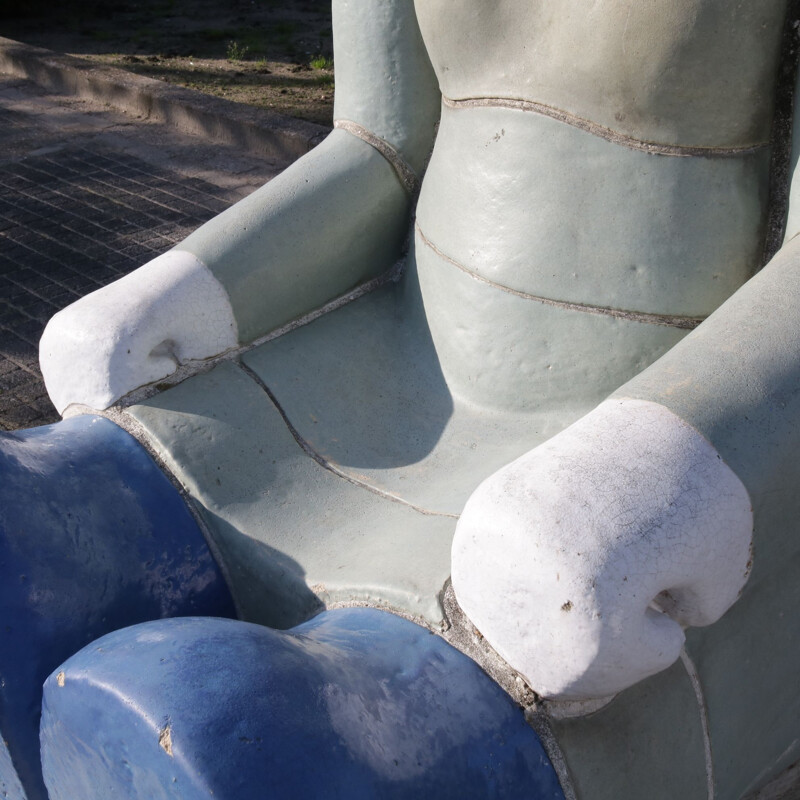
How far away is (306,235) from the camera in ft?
6.29

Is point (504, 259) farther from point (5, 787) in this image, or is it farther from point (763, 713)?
point (5, 787)

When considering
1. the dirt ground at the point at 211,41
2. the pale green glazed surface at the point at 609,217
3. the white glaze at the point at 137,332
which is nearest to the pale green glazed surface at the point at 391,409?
the white glaze at the point at 137,332

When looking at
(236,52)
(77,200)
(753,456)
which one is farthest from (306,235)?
(236,52)

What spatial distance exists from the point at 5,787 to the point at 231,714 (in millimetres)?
533

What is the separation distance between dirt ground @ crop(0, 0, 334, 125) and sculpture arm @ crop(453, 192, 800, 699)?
16.8 ft

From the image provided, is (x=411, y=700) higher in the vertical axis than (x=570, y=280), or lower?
lower

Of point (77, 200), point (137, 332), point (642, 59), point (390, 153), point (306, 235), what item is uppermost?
point (642, 59)

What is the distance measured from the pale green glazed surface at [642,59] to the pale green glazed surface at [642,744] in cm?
75

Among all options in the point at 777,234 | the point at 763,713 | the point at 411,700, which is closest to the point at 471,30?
the point at 777,234

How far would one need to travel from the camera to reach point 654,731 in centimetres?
140

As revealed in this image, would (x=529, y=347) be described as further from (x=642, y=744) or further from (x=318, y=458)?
(x=642, y=744)

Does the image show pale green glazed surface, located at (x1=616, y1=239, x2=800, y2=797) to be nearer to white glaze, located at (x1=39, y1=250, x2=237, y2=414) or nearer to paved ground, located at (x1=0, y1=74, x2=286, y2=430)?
white glaze, located at (x1=39, y1=250, x2=237, y2=414)

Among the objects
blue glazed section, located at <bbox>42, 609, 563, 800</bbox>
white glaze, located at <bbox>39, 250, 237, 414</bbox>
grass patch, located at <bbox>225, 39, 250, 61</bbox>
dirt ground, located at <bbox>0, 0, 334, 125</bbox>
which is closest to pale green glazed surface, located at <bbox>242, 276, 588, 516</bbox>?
white glaze, located at <bbox>39, 250, 237, 414</bbox>

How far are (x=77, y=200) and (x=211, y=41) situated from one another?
3701 mm
